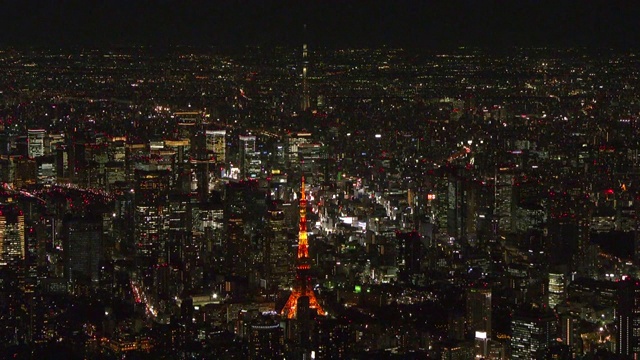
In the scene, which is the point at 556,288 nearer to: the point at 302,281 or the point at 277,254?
the point at 302,281

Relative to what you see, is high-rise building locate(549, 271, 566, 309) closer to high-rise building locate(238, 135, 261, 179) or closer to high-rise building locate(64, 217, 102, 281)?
high-rise building locate(64, 217, 102, 281)

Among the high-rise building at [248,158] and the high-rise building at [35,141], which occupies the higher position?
the high-rise building at [35,141]

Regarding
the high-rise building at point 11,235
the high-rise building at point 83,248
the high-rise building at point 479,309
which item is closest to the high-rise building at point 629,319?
the high-rise building at point 479,309

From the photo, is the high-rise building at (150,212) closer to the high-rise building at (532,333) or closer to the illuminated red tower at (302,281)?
the illuminated red tower at (302,281)

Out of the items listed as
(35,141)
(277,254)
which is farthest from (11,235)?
(35,141)

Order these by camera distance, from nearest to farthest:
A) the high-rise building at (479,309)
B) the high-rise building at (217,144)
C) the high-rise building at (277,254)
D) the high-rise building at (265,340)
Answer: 1. the high-rise building at (265,340)
2. the high-rise building at (479,309)
3. the high-rise building at (277,254)
4. the high-rise building at (217,144)

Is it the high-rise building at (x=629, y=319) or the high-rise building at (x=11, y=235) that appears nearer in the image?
the high-rise building at (x=629, y=319)
